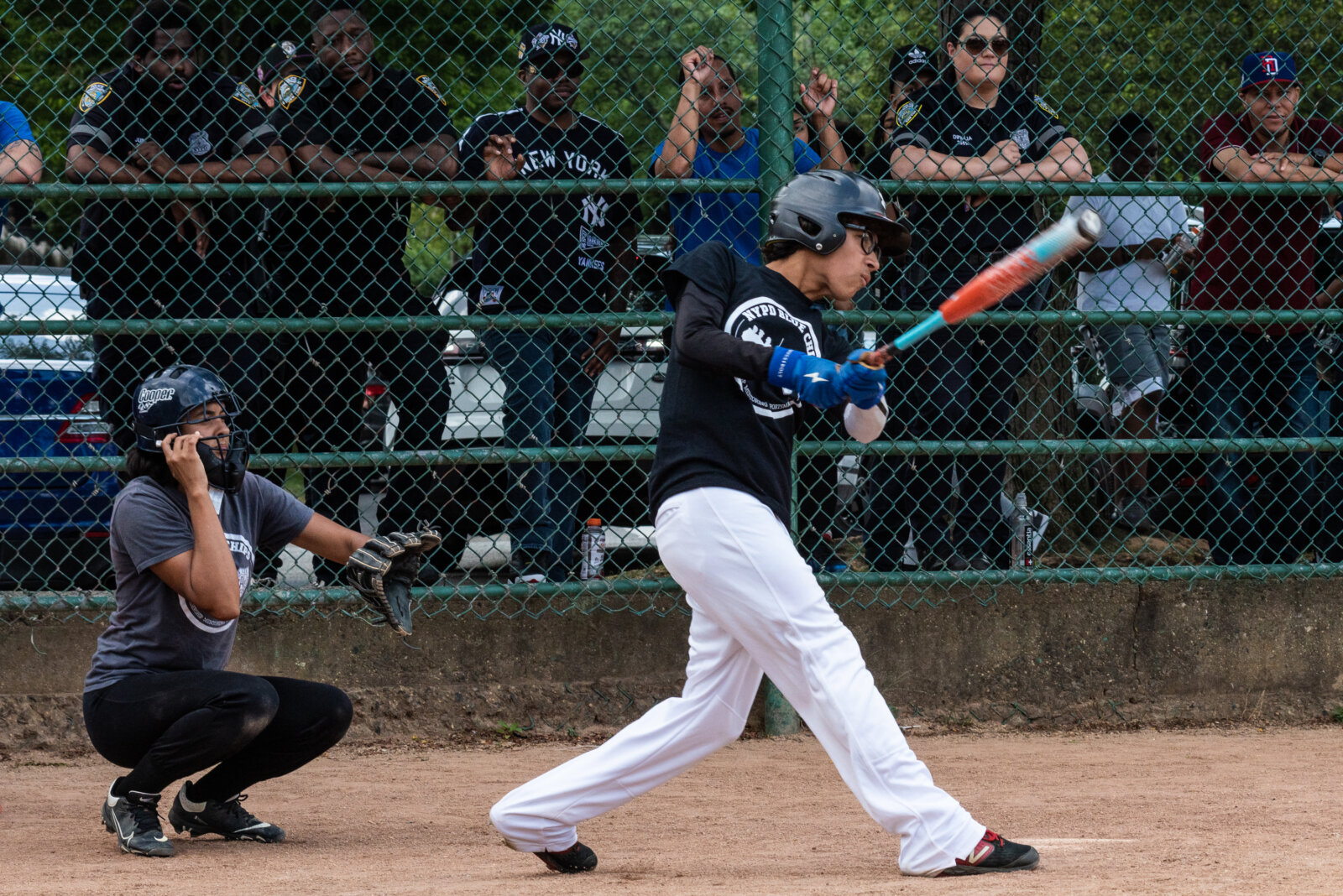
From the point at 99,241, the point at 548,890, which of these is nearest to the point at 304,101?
the point at 99,241

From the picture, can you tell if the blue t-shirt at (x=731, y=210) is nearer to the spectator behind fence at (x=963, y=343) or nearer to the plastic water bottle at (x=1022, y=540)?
the spectator behind fence at (x=963, y=343)

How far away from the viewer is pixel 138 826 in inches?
157

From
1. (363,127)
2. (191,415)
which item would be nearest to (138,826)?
(191,415)

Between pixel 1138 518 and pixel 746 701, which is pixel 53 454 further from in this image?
pixel 1138 518

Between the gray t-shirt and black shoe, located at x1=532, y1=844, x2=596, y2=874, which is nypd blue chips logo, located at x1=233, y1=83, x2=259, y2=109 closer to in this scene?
the gray t-shirt

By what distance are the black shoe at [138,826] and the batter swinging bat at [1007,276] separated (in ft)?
7.41

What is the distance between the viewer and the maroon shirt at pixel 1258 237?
18.7 feet

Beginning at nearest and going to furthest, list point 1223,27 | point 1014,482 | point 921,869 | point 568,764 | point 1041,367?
point 921,869 < point 568,764 < point 1014,482 < point 1041,367 < point 1223,27

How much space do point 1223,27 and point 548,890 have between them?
7.33 m

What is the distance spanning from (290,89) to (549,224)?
1068mm

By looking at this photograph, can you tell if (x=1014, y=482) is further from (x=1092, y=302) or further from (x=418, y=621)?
(x=418, y=621)

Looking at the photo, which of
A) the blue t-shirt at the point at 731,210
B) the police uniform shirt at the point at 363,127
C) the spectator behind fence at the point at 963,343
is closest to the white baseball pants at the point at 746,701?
the spectator behind fence at the point at 963,343

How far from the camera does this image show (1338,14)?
6.93 m

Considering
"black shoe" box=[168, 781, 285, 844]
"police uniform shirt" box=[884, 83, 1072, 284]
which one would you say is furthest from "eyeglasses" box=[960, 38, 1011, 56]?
"black shoe" box=[168, 781, 285, 844]
